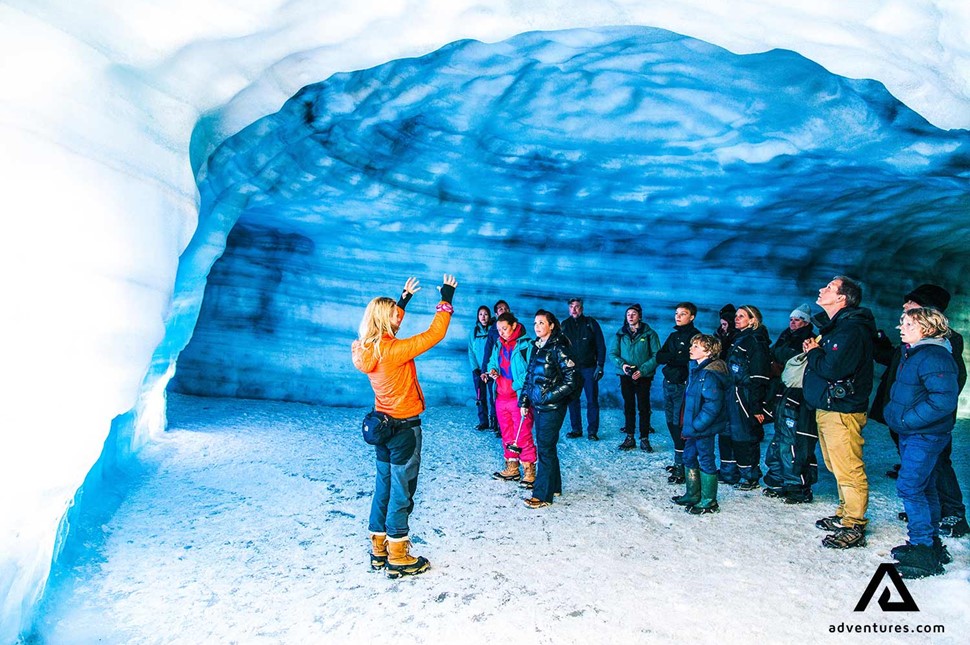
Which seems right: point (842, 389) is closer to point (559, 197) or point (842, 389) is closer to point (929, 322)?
point (929, 322)

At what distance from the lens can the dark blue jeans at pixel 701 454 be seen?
14.5 ft

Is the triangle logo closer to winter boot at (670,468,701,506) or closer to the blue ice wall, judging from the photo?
winter boot at (670,468,701,506)

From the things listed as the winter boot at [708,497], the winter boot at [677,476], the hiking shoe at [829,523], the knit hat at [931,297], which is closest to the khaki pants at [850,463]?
the hiking shoe at [829,523]

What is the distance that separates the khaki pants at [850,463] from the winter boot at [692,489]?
2.89 feet

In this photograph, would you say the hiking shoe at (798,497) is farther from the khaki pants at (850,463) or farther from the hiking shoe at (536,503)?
the hiking shoe at (536,503)

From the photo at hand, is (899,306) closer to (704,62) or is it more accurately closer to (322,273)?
(704,62)

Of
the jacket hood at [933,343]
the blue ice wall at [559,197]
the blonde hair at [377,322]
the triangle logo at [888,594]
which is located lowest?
the triangle logo at [888,594]

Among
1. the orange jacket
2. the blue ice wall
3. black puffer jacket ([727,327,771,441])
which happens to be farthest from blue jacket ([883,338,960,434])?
the orange jacket

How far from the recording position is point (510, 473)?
5.31 meters

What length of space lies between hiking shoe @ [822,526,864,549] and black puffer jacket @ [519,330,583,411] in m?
1.83

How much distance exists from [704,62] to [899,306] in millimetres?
6686

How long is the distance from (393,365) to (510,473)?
83.9 inches

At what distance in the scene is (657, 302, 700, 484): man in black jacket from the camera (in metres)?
5.37

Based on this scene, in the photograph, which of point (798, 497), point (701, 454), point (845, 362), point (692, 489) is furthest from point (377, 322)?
point (798, 497)
